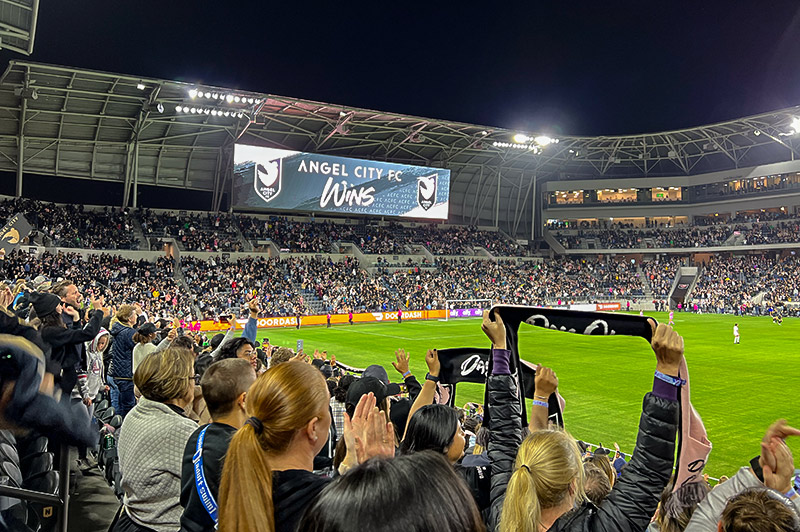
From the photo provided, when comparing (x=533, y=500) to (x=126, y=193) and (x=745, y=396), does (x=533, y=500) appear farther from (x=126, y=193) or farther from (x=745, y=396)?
A: (x=126, y=193)

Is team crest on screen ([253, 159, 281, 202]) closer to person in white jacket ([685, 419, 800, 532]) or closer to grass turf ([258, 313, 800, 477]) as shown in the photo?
grass turf ([258, 313, 800, 477])

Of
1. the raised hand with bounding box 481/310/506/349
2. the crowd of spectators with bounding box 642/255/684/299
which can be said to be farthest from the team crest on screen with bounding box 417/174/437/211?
the raised hand with bounding box 481/310/506/349

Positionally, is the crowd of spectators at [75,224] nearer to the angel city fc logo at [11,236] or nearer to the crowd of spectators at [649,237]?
the angel city fc logo at [11,236]

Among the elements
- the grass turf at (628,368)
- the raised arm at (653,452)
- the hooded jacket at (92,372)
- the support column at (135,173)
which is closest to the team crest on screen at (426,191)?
the grass turf at (628,368)

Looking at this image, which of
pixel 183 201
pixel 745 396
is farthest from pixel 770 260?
pixel 183 201

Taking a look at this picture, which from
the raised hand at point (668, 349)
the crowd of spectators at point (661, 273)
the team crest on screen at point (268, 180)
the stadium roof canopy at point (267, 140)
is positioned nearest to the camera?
the raised hand at point (668, 349)

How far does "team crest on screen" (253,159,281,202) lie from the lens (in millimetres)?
43562

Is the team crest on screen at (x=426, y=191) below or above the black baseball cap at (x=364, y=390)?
above

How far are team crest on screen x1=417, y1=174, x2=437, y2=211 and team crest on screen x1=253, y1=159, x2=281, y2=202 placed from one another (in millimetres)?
13301

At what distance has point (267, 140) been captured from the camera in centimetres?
4709

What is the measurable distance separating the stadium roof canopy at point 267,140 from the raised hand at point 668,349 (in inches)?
1310

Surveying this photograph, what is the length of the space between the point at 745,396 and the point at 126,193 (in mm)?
43286

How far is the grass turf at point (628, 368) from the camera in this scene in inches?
537

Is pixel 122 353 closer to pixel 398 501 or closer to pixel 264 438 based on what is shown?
pixel 264 438
